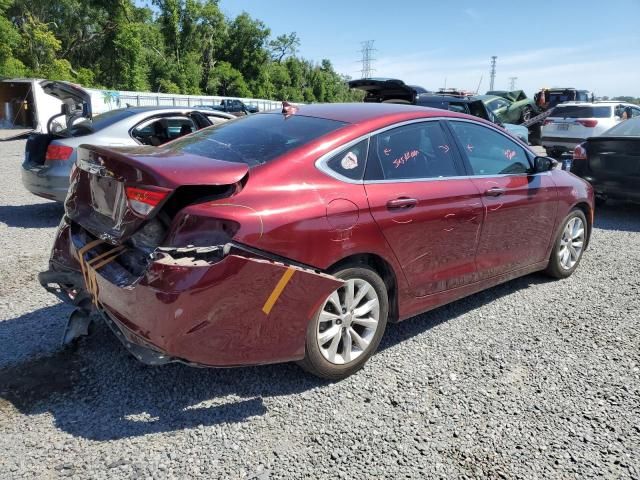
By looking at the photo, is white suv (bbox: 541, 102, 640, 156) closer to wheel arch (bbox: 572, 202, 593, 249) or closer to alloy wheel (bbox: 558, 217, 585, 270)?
wheel arch (bbox: 572, 202, 593, 249)

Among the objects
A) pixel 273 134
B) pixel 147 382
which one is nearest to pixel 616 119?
pixel 273 134

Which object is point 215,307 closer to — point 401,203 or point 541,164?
point 401,203

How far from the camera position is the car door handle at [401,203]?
10.5 ft

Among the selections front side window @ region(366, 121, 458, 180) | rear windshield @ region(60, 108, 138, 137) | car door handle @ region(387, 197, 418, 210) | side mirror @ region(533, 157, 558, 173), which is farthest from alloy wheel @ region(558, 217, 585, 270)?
rear windshield @ region(60, 108, 138, 137)

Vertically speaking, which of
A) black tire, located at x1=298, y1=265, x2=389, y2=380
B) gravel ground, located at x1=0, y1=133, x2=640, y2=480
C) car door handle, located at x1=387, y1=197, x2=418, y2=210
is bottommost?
gravel ground, located at x1=0, y1=133, x2=640, y2=480

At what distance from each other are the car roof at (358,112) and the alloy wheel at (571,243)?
6.25 ft

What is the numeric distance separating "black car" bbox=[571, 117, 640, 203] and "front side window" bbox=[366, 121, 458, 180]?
4.93 m

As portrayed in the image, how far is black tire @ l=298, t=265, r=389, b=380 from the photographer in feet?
9.57

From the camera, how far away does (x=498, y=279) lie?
418 centimetres

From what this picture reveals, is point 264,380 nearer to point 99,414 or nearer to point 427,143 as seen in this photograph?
point 99,414

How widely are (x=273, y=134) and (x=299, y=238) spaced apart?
941 mm

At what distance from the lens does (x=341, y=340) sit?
10.2 ft

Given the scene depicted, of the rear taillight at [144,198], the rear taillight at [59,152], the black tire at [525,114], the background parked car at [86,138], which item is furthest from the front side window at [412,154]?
the black tire at [525,114]

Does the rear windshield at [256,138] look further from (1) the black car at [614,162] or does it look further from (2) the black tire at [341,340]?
(1) the black car at [614,162]
